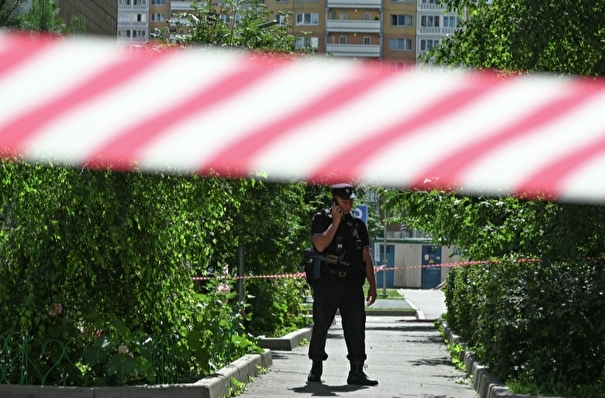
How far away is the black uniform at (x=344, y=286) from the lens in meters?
11.0

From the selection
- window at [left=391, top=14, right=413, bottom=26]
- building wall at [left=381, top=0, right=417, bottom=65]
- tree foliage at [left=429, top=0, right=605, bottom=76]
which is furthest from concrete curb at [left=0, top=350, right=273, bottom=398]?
window at [left=391, top=14, right=413, bottom=26]

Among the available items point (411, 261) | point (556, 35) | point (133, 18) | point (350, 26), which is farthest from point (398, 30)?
point (556, 35)

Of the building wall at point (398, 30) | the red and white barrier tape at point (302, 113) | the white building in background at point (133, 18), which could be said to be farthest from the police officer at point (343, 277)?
the white building in background at point (133, 18)

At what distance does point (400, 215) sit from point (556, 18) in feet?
57.3

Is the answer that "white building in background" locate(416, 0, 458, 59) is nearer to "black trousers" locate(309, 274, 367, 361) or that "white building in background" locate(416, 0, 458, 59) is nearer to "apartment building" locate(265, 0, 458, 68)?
"apartment building" locate(265, 0, 458, 68)

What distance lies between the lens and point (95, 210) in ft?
33.7

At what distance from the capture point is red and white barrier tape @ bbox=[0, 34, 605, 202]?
5.80 meters

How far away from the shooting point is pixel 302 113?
610 cm

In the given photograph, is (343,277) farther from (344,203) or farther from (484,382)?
(484,382)

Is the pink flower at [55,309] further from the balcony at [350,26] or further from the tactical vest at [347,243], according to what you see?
the balcony at [350,26]

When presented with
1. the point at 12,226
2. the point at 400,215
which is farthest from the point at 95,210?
the point at 400,215

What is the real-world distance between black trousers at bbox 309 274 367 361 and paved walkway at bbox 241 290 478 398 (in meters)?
0.35

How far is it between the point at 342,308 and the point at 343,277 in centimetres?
31

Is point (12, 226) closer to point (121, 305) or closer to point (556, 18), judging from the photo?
point (121, 305)
